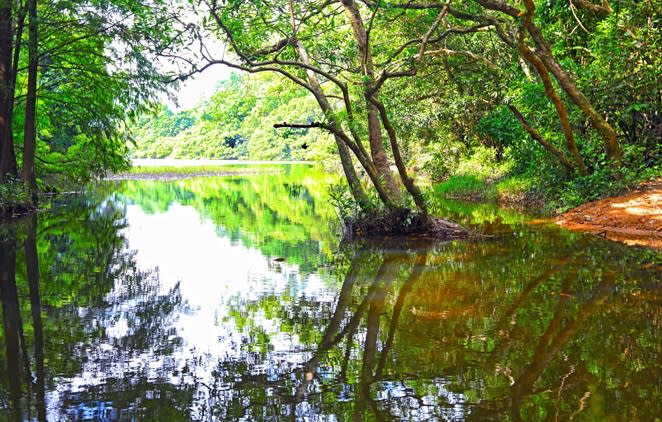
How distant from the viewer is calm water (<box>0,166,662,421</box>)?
457 centimetres

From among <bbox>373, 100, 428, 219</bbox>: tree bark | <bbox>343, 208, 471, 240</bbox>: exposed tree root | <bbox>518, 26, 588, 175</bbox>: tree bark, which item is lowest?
<bbox>343, 208, 471, 240</bbox>: exposed tree root

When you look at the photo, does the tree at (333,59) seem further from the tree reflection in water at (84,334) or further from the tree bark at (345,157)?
the tree reflection in water at (84,334)

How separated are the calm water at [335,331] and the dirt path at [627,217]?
0.95m

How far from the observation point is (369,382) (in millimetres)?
4988

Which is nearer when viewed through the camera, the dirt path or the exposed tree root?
the dirt path

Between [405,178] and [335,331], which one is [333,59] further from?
[335,331]

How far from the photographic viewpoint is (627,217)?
45.0 feet

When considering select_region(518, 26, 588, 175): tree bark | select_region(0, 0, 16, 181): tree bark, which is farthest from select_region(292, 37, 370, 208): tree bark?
select_region(0, 0, 16, 181): tree bark

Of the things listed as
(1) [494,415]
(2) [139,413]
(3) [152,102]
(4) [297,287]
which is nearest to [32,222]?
(3) [152,102]

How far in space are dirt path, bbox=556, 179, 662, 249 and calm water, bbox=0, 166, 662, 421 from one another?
37.5 inches

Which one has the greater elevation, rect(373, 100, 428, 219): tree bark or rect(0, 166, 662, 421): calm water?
rect(373, 100, 428, 219): tree bark

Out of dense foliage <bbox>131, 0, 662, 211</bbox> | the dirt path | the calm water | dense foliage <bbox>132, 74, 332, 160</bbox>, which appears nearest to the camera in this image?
the calm water

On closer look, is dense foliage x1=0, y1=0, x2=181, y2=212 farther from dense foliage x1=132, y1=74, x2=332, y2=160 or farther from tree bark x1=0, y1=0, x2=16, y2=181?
dense foliage x1=132, y1=74, x2=332, y2=160

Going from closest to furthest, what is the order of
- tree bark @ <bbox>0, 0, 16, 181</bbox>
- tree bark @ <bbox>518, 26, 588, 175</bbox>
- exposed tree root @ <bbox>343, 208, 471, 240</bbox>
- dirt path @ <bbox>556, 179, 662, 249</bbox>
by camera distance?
dirt path @ <bbox>556, 179, 662, 249</bbox> < exposed tree root @ <bbox>343, 208, 471, 240</bbox> < tree bark @ <bbox>518, 26, 588, 175</bbox> < tree bark @ <bbox>0, 0, 16, 181</bbox>
